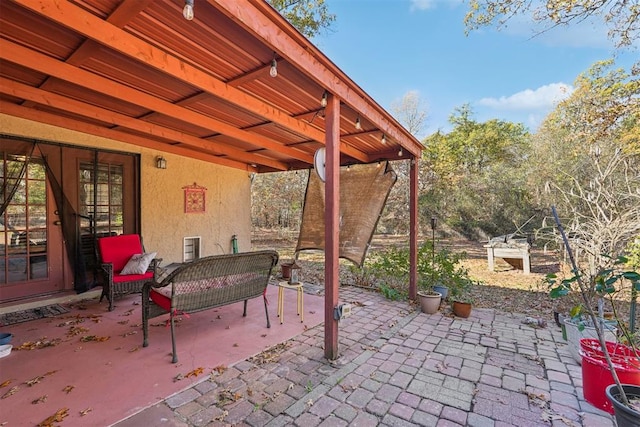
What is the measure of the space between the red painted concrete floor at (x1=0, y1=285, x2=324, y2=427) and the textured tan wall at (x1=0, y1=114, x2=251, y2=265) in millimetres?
1591

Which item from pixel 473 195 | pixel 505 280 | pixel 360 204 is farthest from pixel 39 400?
pixel 473 195

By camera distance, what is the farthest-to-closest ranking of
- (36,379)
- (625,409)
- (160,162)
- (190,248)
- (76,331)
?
(190,248)
(160,162)
(76,331)
(36,379)
(625,409)

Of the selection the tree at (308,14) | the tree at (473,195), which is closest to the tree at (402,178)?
the tree at (473,195)

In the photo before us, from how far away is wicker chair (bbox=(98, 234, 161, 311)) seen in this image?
12.3 feet

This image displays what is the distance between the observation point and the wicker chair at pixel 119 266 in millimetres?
Result: 3754

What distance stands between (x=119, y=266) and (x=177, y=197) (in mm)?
1667

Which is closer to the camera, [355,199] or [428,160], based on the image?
[355,199]

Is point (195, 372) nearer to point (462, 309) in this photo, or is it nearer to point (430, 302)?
point (430, 302)

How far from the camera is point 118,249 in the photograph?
420 cm

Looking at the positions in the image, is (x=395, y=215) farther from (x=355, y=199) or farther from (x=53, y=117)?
(x=53, y=117)

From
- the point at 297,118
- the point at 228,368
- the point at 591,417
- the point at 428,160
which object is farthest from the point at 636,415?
the point at 428,160

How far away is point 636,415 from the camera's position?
1505mm

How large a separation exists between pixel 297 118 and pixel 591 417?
3.70 meters

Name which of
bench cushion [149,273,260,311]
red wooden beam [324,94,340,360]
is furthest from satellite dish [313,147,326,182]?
bench cushion [149,273,260,311]
